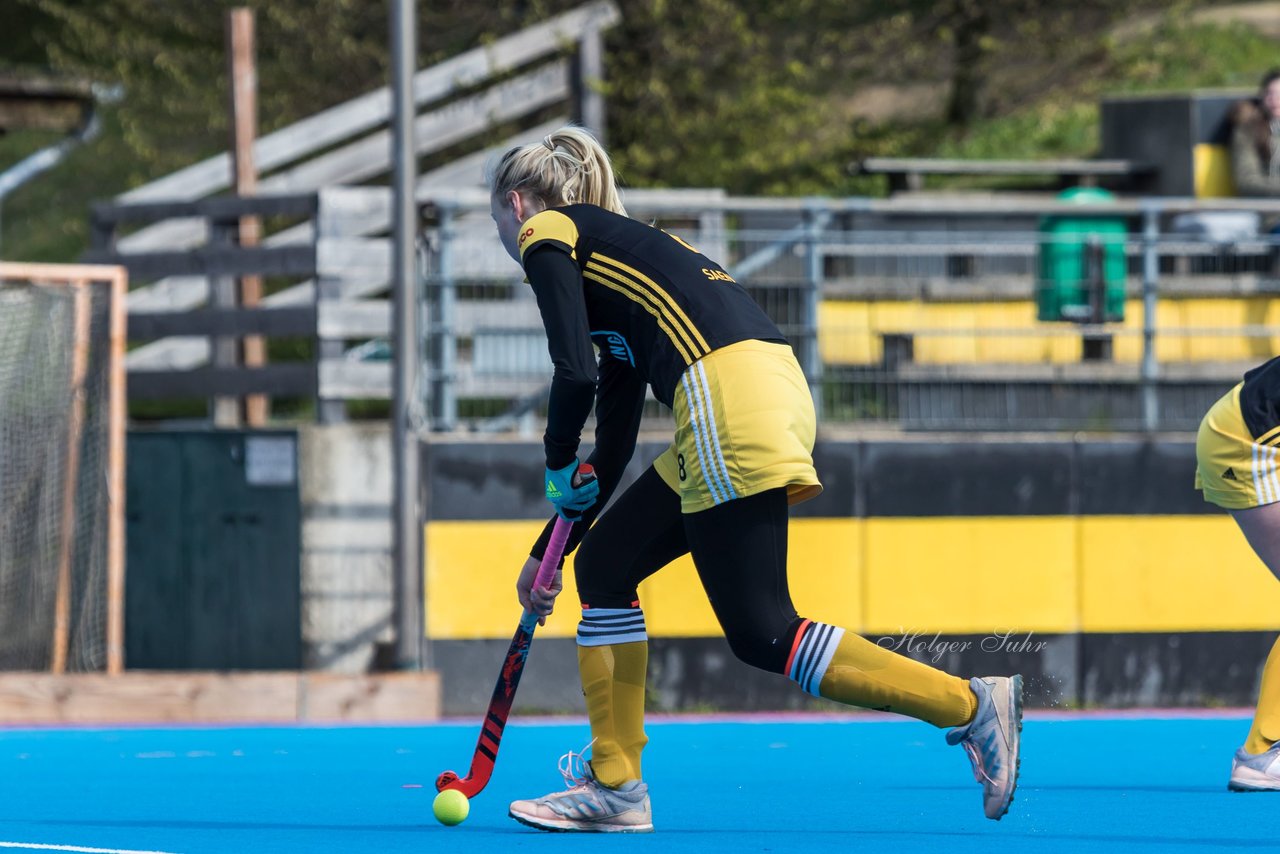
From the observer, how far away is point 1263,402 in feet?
23.0

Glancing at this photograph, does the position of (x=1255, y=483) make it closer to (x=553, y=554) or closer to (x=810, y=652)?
(x=810, y=652)

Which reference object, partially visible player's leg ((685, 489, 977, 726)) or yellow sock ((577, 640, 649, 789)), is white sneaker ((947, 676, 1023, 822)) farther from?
yellow sock ((577, 640, 649, 789))

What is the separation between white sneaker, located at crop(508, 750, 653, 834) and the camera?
5965 mm

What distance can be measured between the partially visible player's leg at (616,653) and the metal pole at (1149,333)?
19.3 feet

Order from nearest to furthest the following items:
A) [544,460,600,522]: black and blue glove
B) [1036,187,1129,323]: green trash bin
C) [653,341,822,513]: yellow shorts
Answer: [653,341,822,513]: yellow shorts → [544,460,600,522]: black and blue glove → [1036,187,1129,323]: green trash bin

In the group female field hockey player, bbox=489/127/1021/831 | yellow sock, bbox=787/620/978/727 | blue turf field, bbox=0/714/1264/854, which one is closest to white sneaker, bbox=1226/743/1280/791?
blue turf field, bbox=0/714/1264/854

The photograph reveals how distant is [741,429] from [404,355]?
545cm

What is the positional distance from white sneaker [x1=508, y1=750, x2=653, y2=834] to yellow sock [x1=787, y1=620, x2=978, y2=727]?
2.47 feet

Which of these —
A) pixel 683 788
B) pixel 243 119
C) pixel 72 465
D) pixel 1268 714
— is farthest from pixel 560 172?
pixel 243 119

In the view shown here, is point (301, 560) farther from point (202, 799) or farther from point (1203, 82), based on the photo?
point (1203, 82)

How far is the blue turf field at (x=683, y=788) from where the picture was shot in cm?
598

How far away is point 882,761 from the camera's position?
8250 mm

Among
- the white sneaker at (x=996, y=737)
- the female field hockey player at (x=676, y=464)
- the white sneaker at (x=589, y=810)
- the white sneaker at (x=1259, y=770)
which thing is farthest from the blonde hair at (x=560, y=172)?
the white sneaker at (x=1259, y=770)

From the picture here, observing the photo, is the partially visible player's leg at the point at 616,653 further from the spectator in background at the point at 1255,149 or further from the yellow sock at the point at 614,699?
the spectator in background at the point at 1255,149
